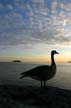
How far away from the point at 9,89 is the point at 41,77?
3.85 m

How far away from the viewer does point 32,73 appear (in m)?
18.6

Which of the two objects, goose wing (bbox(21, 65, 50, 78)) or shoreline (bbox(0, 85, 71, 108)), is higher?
goose wing (bbox(21, 65, 50, 78))

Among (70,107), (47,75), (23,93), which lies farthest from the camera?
(47,75)

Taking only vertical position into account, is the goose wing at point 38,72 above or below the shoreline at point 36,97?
above

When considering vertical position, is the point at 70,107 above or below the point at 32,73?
below

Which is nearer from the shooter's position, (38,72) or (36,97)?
(36,97)

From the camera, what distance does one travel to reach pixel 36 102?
13.7m

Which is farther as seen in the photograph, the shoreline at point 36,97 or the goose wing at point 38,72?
the goose wing at point 38,72

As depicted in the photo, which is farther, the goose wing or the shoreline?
the goose wing

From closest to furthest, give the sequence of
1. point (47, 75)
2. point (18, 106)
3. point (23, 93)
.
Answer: point (18, 106)
point (23, 93)
point (47, 75)

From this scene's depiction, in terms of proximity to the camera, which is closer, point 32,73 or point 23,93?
point 23,93

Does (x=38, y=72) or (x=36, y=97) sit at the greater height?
(x=38, y=72)

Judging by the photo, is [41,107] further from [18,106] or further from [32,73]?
[32,73]

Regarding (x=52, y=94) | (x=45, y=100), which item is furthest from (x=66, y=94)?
(x=45, y=100)
